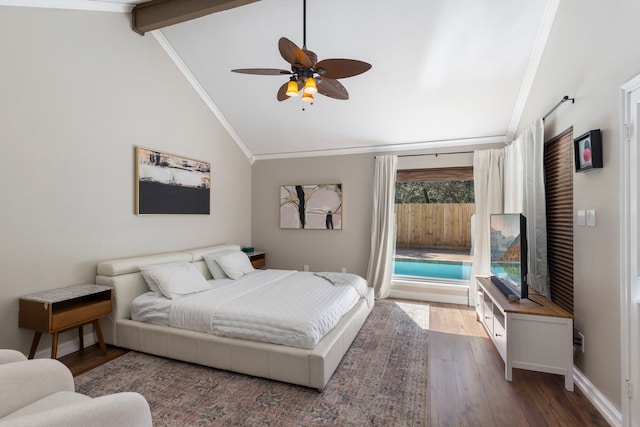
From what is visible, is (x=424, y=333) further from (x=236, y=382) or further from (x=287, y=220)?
(x=287, y=220)

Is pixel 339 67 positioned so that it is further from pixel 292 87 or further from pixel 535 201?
pixel 535 201

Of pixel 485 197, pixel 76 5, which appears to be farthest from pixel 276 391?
pixel 76 5

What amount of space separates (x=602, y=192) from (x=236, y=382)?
298 cm

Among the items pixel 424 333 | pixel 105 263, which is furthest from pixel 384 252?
pixel 105 263

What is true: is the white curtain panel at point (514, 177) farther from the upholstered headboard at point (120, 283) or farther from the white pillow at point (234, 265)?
the upholstered headboard at point (120, 283)

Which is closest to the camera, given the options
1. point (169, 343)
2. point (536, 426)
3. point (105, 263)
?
point (536, 426)

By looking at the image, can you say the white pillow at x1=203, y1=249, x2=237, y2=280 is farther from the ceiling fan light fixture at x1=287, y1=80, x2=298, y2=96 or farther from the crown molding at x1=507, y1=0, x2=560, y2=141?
the crown molding at x1=507, y1=0, x2=560, y2=141

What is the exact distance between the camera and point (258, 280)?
11.7 ft

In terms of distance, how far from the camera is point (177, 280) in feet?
9.72

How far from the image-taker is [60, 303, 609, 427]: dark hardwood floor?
1870mm

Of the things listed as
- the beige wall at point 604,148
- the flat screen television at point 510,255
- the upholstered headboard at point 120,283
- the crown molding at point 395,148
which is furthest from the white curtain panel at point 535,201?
the upholstered headboard at point 120,283

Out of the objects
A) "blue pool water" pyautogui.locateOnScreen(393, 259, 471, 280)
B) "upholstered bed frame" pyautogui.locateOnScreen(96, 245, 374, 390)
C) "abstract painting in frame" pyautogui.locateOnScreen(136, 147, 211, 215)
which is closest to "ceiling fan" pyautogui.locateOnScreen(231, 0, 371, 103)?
"abstract painting in frame" pyautogui.locateOnScreen(136, 147, 211, 215)

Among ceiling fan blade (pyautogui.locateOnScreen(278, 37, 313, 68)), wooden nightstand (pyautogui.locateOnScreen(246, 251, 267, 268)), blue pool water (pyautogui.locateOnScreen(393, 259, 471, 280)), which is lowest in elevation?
blue pool water (pyautogui.locateOnScreen(393, 259, 471, 280))

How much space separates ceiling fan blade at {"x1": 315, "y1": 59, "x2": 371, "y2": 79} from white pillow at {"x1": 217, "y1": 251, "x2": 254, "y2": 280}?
258 centimetres
